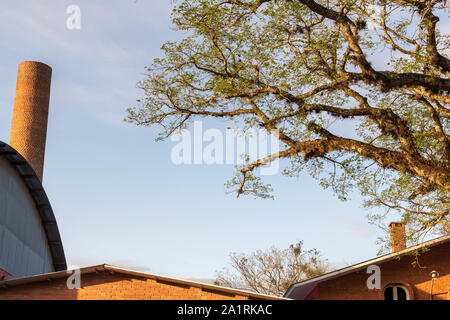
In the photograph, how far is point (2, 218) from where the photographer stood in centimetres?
1980

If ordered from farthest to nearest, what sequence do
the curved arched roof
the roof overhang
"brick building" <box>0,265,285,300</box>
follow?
the curved arched roof → the roof overhang → "brick building" <box>0,265,285,300</box>

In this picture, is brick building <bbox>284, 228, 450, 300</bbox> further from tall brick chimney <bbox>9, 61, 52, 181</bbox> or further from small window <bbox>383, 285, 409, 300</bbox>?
tall brick chimney <bbox>9, 61, 52, 181</bbox>

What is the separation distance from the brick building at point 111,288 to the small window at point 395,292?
505 centimetres

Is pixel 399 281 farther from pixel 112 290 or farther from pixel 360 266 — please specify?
pixel 112 290

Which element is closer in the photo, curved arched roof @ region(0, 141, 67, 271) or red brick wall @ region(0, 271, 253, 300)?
red brick wall @ region(0, 271, 253, 300)

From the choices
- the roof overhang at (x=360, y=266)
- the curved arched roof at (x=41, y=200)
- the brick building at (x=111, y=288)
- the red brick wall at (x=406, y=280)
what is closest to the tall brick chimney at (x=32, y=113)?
the curved arched roof at (x=41, y=200)

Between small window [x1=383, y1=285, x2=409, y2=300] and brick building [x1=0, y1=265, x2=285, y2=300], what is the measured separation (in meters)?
5.05

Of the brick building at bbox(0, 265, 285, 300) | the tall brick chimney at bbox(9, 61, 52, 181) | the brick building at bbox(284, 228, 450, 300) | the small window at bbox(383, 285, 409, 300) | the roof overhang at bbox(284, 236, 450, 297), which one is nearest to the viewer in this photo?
the brick building at bbox(0, 265, 285, 300)

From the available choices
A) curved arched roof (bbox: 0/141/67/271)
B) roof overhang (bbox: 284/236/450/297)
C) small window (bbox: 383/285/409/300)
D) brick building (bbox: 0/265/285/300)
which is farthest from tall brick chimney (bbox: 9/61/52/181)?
small window (bbox: 383/285/409/300)

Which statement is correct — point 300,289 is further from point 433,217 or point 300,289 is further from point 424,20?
point 424,20

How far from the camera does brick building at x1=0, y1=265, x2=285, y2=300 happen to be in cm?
1531

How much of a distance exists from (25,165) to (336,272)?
43.3 feet

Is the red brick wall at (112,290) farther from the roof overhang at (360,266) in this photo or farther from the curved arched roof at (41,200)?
the curved arched roof at (41,200)

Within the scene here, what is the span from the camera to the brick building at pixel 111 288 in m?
15.3
